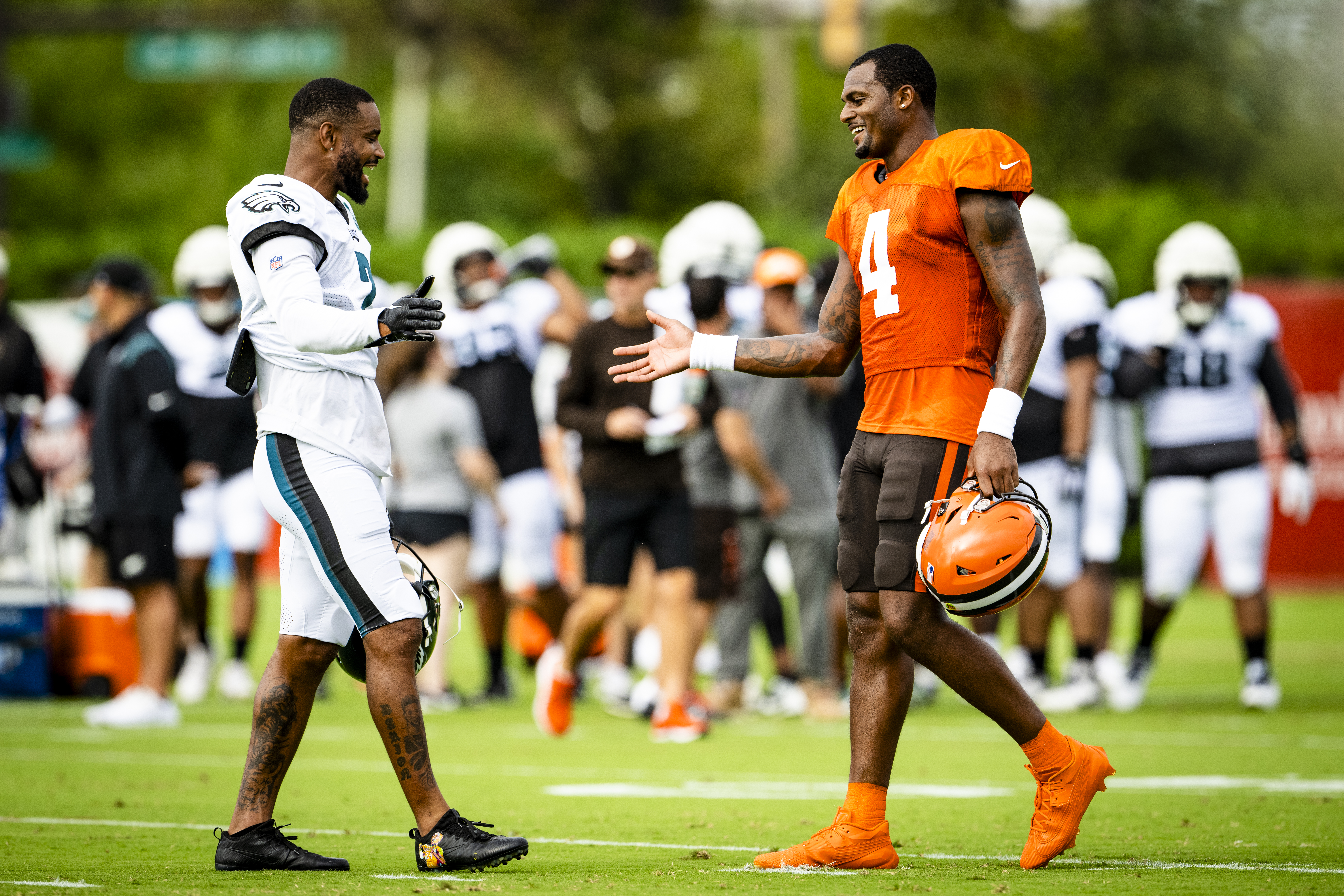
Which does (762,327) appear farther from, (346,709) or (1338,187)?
(1338,187)

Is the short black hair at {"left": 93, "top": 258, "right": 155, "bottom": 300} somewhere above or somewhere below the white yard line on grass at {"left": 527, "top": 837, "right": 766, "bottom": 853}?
above

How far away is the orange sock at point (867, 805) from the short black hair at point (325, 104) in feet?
7.77

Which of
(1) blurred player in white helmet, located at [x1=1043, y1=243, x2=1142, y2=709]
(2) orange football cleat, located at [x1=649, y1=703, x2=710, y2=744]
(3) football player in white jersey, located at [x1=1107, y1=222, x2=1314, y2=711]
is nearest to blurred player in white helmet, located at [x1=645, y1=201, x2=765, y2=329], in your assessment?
(1) blurred player in white helmet, located at [x1=1043, y1=243, x2=1142, y2=709]

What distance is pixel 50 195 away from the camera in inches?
1861

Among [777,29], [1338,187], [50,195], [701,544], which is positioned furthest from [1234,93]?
[50,195]

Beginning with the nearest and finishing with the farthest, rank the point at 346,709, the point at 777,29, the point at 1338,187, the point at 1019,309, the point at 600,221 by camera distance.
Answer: the point at 1019,309 → the point at 346,709 → the point at 1338,187 → the point at 600,221 → the point at 777,29

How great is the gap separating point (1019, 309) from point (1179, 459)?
226 inches

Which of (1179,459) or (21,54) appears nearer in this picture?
(1179,459)

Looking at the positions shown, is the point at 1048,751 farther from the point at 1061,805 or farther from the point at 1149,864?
the point at 1149,864

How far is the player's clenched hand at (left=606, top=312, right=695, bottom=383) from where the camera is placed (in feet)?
17.3

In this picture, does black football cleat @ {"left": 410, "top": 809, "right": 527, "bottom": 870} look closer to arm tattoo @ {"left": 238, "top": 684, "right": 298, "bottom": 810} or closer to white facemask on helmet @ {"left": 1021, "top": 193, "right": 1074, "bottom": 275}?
arm tattoo @ {"left": 238, "top": 684, "right": 298, "bottom": 810}

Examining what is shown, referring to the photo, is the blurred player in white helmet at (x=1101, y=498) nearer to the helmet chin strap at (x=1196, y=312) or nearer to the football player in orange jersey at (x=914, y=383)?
the helmet chin strap at (x=1196, y=312)

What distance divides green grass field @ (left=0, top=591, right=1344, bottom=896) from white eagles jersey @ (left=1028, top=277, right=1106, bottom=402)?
190 cm

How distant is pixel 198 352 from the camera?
36.6 feet
